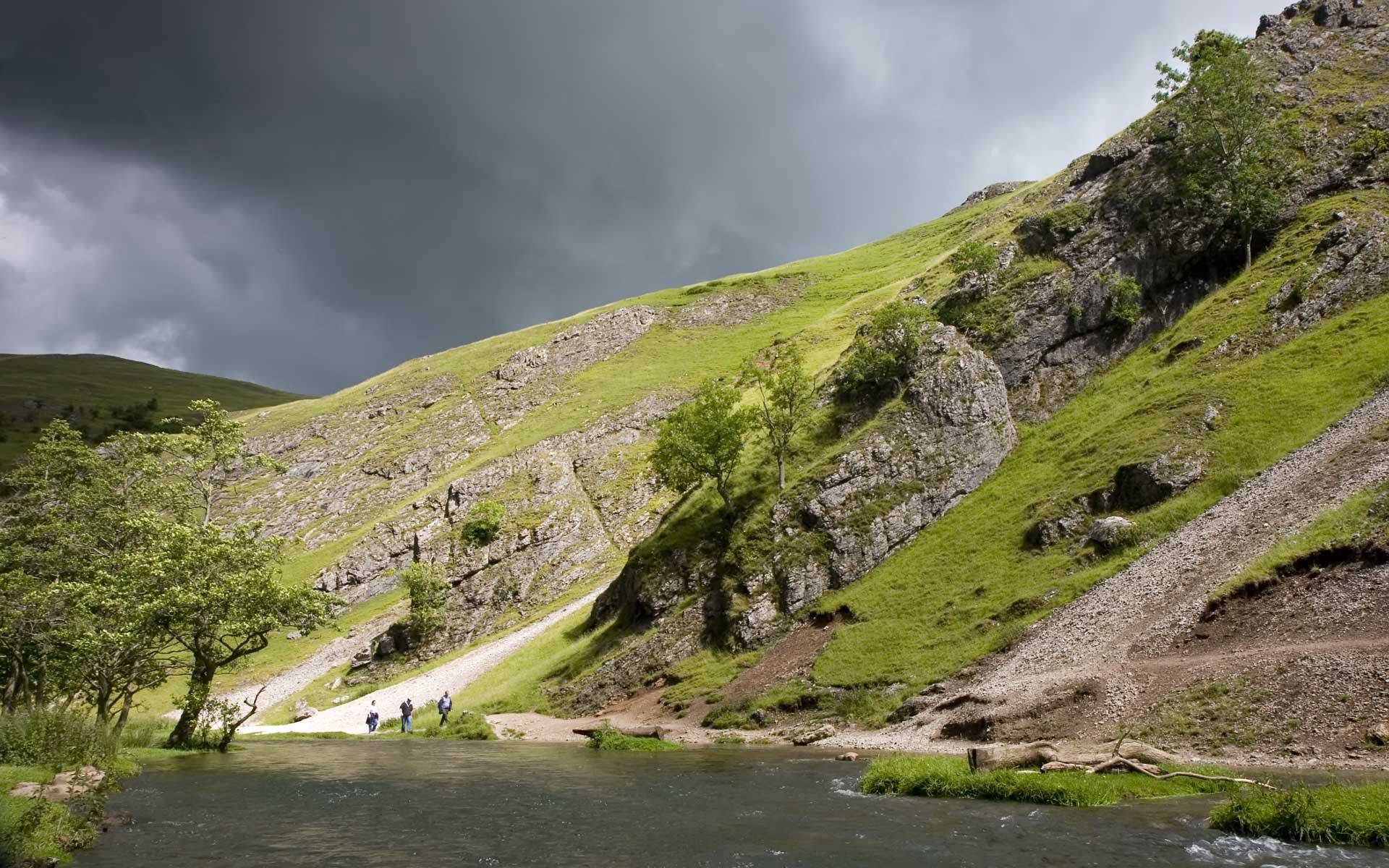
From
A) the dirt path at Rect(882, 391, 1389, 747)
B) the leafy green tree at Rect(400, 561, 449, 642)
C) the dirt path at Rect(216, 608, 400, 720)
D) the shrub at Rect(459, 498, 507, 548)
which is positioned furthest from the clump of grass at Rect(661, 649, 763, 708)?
the shrub at Rect(459, 498, 507, 548)

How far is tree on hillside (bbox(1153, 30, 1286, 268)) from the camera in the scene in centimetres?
6875

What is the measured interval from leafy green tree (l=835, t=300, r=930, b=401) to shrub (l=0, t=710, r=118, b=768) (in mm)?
61990

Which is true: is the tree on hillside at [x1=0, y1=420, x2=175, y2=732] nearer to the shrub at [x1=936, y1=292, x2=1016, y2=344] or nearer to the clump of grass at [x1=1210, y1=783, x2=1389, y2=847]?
the clump of grass at [x1=1210, y1=783, x2=1389, y2=847]

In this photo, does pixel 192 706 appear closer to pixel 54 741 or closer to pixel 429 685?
pixel 54 741

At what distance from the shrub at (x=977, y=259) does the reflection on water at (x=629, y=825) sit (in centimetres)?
6144

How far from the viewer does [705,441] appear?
6806cm

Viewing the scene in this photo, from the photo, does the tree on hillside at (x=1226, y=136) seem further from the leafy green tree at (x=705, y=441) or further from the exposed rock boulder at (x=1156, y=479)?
the leafy green tree at (x=705, y=441)

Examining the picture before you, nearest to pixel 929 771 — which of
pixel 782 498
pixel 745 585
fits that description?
pixel 745 585

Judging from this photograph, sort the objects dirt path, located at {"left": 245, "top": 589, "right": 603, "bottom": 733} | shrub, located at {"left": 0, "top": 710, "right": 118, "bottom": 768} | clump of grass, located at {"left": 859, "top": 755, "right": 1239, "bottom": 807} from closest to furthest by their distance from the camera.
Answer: clump of grass, located at {"left": 859, "top": 755, "right": 1239, "bottom": 807}
shrub, located at {"left": 0, "top": 710, "right": 118, "bottom": 768}
dirt path, located at {"left": 245, "top": 589, "right": 603, "bottom": 733}

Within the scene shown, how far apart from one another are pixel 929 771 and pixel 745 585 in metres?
33.9

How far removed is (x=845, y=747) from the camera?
37875 millimetres

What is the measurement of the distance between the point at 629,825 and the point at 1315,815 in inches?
650

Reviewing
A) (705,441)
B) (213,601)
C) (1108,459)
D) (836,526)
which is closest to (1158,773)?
(1108,459)

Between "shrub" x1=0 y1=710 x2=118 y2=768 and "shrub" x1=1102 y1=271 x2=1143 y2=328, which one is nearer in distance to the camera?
"shrub" x1=0 y1=710 x2=118 y2=768
